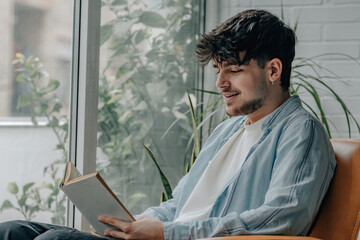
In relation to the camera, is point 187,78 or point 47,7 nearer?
point 47,7

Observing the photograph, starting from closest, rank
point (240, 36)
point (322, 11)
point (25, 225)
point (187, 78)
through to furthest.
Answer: point (25, 225) < point (240, 36) < point (322, 11) < point (187, 78)

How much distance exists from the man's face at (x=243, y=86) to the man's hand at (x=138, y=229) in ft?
1.43

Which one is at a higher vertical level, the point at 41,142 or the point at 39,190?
the point at 41,142

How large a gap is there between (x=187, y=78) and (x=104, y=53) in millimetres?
780

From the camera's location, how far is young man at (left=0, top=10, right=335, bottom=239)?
128 cm

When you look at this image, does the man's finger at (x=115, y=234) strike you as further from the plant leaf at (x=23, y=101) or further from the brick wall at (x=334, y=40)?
the brick wall at (x=334, y=40)

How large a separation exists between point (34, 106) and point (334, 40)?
156 cm

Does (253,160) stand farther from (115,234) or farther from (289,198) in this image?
(115,234)

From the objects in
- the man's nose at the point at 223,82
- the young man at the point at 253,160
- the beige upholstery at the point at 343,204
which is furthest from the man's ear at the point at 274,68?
the beige upholstery at the point at 343,204

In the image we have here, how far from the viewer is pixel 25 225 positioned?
1.33 m

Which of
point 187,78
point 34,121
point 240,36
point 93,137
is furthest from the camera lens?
point 187,78

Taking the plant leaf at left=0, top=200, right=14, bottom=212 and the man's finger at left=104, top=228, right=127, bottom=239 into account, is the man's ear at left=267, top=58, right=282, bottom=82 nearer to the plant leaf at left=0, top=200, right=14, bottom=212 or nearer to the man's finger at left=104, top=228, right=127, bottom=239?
the man's finger at left=104, top=228, right=127, bottom=239

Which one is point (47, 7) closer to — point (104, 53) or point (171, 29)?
point (104, 53)

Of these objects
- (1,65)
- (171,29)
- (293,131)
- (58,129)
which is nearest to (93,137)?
(58,129)
